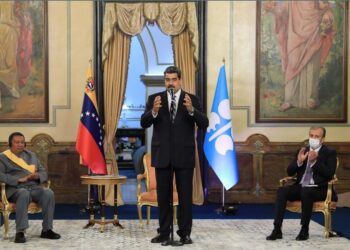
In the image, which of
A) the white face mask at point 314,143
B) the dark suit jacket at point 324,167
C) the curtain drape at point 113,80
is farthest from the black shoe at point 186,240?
the curtain drape at point 113,80

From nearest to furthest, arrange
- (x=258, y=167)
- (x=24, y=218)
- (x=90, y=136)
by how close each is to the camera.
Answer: (x=24, y=218), (x=90, y=136), (x=258, y=167)

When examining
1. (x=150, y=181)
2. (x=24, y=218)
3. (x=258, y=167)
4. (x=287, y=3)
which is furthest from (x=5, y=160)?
(x=287, y=3)

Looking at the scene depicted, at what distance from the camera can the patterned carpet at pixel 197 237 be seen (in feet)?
17.0

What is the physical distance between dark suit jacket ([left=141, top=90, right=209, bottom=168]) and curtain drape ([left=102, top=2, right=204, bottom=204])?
321cm

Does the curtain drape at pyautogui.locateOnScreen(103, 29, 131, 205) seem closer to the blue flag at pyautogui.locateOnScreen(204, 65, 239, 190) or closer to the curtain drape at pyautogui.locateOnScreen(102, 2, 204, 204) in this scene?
the curtain drape at pyautogui.locateOnScreen(102, 2, 204, 204)

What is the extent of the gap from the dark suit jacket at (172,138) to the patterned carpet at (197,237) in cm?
76

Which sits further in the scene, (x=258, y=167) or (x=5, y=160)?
(x=258, y=167)

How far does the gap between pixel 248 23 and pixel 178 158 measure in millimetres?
3978

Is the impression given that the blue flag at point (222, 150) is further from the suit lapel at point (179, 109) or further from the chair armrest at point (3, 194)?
the chair armrest at point (3, 194)

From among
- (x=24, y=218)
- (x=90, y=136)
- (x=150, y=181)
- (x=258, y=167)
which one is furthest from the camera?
(x=258, y=167)

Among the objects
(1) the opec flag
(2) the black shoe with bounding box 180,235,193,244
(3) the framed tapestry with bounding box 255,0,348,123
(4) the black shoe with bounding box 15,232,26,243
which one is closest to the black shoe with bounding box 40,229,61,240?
(4) the black shoe with bounding box 15,232,26,243

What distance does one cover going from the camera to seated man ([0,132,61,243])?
5398mm

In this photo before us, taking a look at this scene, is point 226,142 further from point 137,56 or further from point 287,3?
point 137,56

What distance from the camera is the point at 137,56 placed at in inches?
589
